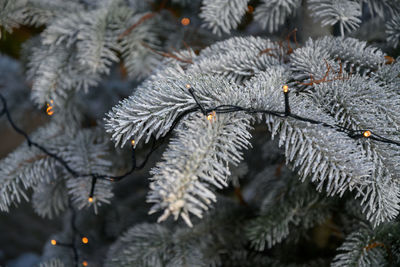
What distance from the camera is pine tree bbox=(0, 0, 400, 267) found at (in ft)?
1.07

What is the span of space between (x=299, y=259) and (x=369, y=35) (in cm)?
46

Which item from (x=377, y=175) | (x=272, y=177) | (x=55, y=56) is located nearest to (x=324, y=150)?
(x=377, y=175)

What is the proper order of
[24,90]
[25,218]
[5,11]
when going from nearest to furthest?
[5,11], [24,90], [25,218]

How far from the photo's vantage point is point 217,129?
1.05 ft

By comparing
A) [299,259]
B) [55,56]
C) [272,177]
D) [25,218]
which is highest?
[55,56]

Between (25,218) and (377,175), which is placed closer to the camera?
(377,175)

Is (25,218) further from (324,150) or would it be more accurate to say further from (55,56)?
A: (324,150)

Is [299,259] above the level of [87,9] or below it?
below

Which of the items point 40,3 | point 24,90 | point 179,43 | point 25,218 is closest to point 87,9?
point 40,3

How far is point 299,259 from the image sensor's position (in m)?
0.69

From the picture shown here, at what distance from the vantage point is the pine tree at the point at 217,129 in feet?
1.07

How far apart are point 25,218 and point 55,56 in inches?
47.3

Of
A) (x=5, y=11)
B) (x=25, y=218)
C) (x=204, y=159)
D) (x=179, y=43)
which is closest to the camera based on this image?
(x=204, y=159)

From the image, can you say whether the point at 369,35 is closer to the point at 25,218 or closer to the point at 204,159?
the point at 204,159
